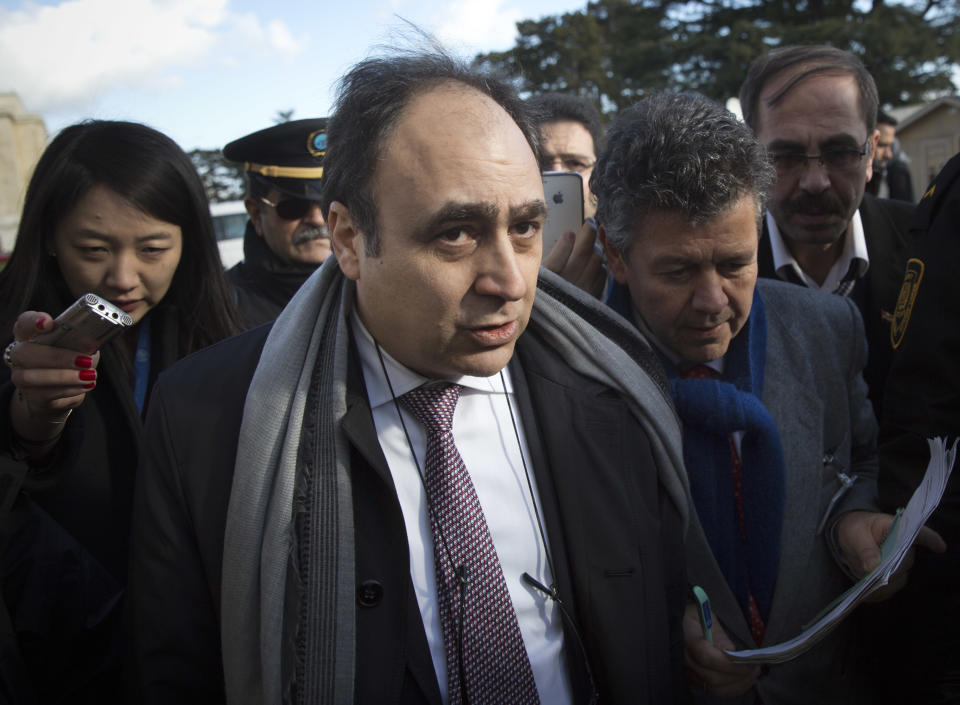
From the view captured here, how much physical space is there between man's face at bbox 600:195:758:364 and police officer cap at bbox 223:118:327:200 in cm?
177

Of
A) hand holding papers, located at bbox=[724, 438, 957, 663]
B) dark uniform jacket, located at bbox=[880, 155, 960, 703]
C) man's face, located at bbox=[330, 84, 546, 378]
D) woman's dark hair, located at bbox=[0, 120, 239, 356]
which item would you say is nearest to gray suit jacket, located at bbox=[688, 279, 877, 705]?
dark uniform jacket, located at bbox=[880, 155, 960, 703]

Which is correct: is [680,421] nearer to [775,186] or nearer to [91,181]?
[775,186]

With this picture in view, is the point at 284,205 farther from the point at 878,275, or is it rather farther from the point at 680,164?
the point at 878,275

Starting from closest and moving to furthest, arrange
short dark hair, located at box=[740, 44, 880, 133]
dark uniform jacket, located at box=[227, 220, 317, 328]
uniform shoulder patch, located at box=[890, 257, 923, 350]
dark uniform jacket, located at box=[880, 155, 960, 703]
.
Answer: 1. dark uniform jacket, located at box=[880, 155, 960, 703]
2. uniform shoulder patch, located at box=[890, 257, 923, 350]
3. short dark hair, located at box=[740, 44, 880, 133]
4. dark uniform jacket, located at box=[227, 220, 317, 328]

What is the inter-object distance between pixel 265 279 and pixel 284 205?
0.35m

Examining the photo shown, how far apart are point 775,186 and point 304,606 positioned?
2.19 metres

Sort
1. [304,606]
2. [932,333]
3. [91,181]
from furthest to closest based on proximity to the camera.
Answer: [91,181] < [932,333] < [304,606]

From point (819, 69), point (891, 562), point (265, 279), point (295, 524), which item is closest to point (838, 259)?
point (819, 69)

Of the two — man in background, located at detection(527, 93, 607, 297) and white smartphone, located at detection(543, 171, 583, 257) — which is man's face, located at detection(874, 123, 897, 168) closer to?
man in background, located at detection(527, 93, 607, 297)

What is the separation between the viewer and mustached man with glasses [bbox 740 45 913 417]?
2.56 meters

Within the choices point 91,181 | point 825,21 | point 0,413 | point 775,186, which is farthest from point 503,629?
point 825,21

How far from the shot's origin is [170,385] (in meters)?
1.66

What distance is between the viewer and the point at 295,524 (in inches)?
59.9

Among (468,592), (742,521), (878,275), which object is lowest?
(742,521)
